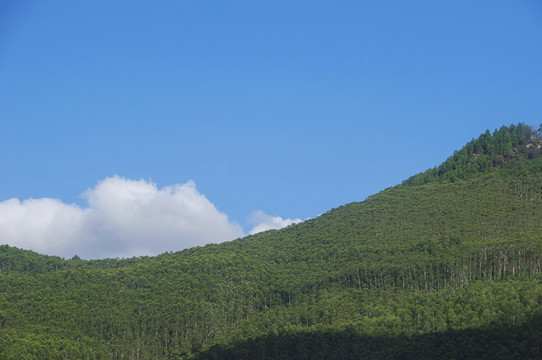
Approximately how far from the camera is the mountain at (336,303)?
121188 mm

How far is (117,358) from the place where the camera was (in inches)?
5915

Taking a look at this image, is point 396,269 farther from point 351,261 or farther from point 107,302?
point 107,302

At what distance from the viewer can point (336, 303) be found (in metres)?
156

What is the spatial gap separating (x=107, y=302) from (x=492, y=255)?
99.6 m

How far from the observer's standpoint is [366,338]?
127188 mm

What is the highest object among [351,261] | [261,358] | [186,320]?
[351,261]

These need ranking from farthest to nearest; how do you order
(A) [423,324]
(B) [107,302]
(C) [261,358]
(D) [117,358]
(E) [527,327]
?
(B) [107,302], (D) [117,358], (C) [261,358], (A) [423,324], (E) [527,327]

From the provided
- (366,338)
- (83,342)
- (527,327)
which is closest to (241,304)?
(83,342)

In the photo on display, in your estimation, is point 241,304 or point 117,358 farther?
point 241,304

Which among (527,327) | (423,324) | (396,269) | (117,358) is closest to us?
(527,327)

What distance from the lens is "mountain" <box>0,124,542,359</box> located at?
398 feet

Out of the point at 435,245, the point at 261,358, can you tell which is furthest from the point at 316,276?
the point at 261,358

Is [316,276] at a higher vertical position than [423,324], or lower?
higher

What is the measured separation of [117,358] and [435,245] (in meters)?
83.5
